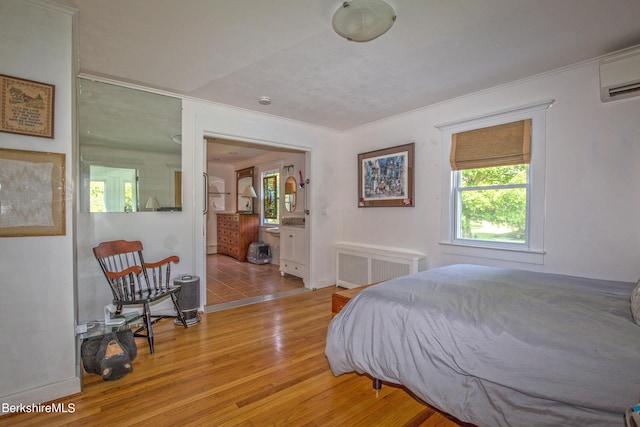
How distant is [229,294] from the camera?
4.14 metres

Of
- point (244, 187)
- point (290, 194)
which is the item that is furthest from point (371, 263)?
point (244, 187)

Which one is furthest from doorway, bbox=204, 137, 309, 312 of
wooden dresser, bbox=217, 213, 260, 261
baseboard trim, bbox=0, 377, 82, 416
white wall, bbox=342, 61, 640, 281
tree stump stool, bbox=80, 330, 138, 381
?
white wall, bbox=342, 61, 640, 281

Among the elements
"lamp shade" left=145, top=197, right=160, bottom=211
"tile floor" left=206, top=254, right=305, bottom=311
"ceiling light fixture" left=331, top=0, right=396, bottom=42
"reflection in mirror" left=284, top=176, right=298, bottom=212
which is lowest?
"tile floor" left=206, top=254, right=305, bottom=311

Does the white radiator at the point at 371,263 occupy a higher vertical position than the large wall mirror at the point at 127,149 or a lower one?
lower

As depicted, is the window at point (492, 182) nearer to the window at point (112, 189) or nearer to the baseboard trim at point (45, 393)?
the window at point (112, 189)

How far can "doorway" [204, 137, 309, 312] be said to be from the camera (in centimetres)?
412

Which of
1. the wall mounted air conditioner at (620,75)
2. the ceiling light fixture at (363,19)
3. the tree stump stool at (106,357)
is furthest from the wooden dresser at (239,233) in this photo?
the wall mounted air conditioner at (620,75)

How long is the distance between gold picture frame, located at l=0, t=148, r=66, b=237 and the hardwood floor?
1097 millimetres

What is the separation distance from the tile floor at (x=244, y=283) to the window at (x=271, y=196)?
1134 mm

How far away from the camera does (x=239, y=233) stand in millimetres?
6770

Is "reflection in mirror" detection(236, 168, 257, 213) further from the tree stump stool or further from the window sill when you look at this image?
the tree stump stool

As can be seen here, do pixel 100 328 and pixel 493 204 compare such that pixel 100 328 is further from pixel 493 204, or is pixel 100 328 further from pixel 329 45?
→ pixel 493 204

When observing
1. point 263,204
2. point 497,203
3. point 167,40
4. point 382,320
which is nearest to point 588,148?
point 497,203

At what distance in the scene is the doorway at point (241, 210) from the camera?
13.5 ft
